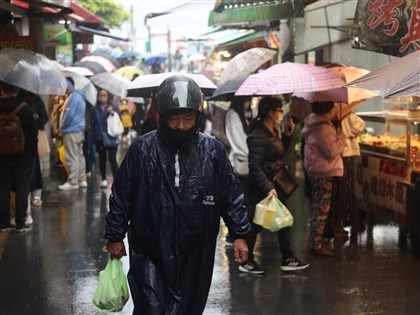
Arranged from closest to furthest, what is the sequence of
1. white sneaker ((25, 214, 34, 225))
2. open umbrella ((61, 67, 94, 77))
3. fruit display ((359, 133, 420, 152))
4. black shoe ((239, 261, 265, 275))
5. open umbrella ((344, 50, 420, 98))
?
open umbrella ((344, 50, 420, 98)) → black shoe ((239, 261, 265, 275)) → fruit display ((359, 133, 420, 152)) → white sneaker ((25, 214, 34, 225)) → open umbrella ((61, 67, 94, 77))

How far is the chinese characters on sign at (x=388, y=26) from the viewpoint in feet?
25.3

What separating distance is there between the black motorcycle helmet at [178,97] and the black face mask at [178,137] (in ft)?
0.36

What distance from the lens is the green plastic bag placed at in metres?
5.16

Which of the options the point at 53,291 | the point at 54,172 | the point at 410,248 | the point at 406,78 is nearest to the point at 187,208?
the point at 406,78

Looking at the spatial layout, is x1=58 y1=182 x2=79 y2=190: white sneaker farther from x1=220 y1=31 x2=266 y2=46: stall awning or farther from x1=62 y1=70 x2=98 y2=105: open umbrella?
x1=220 y1=31 x2=266 y2=46: stall awning

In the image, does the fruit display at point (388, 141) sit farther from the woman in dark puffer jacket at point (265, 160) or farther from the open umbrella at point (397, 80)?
the open umbrella at point (397, 80)

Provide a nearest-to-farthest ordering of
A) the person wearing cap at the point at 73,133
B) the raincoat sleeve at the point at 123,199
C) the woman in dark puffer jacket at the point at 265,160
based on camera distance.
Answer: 1. the raincoat sleeve at the point at 123,199
2. the woman in dark puffer jacket at the point at 265,160
3. the person wearing cap at the point at 73,133

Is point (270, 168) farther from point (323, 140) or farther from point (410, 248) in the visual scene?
point (410, 248)

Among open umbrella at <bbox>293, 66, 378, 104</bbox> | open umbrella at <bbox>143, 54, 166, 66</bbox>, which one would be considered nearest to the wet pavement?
open umbrella at <bbox>293, 66, 378, 104</bbox>

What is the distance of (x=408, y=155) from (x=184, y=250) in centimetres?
563

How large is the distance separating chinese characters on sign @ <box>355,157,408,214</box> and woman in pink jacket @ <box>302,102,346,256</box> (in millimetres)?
1338

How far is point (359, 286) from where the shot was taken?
7.97m

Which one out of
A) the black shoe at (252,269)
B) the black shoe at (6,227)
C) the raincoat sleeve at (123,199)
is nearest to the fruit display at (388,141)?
the black shoe at (252,269)

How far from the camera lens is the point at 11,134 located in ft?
32.2
